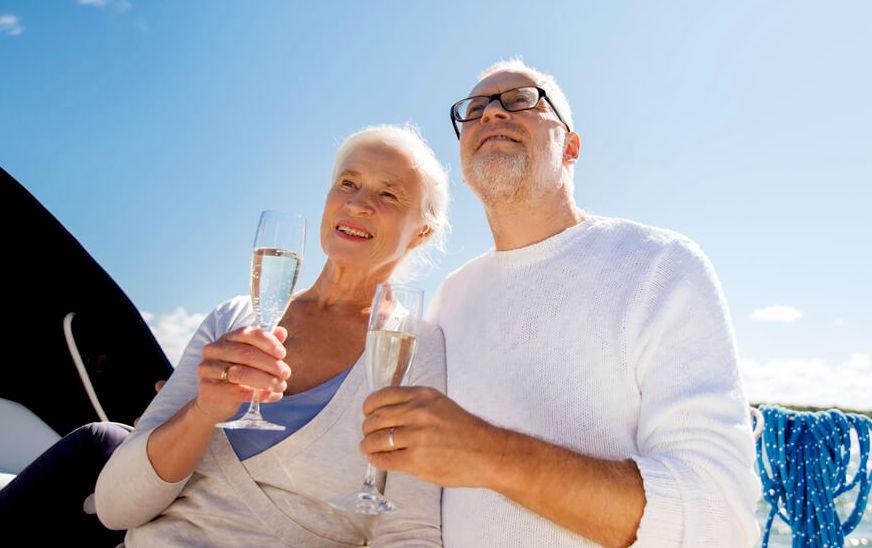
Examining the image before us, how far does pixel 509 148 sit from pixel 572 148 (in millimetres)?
451

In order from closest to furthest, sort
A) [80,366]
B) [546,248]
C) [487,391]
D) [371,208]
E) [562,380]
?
1. [562,380]
2. [487,391]
3. [546,248]
4. [371,208]
5. [80,366]

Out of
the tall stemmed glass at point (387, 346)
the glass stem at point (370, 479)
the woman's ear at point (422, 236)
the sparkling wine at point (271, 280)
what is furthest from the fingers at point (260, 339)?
the woman's ear at point (422, 236)

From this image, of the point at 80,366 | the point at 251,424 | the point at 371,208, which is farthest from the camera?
the point at 80,366

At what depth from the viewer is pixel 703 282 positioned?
6.79ft

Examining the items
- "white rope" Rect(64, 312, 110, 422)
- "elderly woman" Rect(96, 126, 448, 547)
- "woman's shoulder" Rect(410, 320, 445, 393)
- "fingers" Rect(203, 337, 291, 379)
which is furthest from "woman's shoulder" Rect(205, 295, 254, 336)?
"white rope" Rect(64, 312, 110, 422)

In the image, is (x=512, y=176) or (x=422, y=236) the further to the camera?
(x=422, y=236)

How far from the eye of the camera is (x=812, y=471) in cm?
310

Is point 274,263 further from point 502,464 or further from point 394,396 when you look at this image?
Answer: point 502,464

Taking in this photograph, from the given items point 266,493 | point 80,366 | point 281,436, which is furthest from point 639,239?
point 80,366

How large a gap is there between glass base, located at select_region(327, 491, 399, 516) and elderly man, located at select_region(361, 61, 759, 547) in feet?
0.73

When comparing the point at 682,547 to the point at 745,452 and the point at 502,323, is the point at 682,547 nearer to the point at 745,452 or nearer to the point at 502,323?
the point at 745,452

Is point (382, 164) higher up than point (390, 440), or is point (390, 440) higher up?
point (382, 164)

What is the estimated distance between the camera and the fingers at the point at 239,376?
5.68 feet

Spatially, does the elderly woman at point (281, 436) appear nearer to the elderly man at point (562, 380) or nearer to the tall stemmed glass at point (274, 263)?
the tall stemmed glass at point (274, 263)
